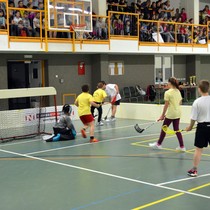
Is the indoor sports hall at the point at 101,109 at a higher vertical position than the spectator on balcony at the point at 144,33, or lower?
lower

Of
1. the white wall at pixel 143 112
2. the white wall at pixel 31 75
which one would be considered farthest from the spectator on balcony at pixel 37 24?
the white wall at pixel 143 112

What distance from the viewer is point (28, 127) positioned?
1466 cm

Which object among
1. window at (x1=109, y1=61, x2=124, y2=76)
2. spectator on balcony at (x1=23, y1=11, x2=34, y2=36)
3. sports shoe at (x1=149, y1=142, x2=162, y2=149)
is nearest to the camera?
sports shoe at (x1=149, y1=142, x2=162, y2=149)

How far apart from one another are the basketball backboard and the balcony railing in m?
0.25

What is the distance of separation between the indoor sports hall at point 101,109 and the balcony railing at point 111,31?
0.05 meters

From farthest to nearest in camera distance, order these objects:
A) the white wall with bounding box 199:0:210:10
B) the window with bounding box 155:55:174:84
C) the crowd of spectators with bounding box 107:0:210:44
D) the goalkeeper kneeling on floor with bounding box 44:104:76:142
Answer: the white wall with bounding box 199:0:210:10, the window with bounding box 155:55:174:84, the crowd of spectators with bounding box 107:0:210:44, the goalkeeper kneeling on floor with bounding box 44:104:76:142

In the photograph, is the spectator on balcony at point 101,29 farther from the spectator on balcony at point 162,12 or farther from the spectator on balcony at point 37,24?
the spectator on balcony at point 162,12

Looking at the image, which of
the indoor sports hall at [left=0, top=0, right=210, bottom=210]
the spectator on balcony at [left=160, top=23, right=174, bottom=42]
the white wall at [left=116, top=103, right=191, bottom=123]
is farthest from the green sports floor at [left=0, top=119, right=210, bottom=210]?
the spectator on balcony at [left=160, top=23, right=174, bottom=42]

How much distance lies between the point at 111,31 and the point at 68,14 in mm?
3452

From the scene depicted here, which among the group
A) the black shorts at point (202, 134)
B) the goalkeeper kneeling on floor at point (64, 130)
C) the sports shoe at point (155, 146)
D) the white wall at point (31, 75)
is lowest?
the sports shoe at point (155, 146)

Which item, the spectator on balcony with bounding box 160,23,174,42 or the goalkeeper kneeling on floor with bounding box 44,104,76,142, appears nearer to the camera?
the goalkeeper kneeling on floor with bounding box 44,104,76,142

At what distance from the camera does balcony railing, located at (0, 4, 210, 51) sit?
52.5ft

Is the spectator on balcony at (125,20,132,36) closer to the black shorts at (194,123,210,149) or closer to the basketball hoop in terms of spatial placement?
the basketball hoop

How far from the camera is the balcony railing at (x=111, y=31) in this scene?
1599cm
